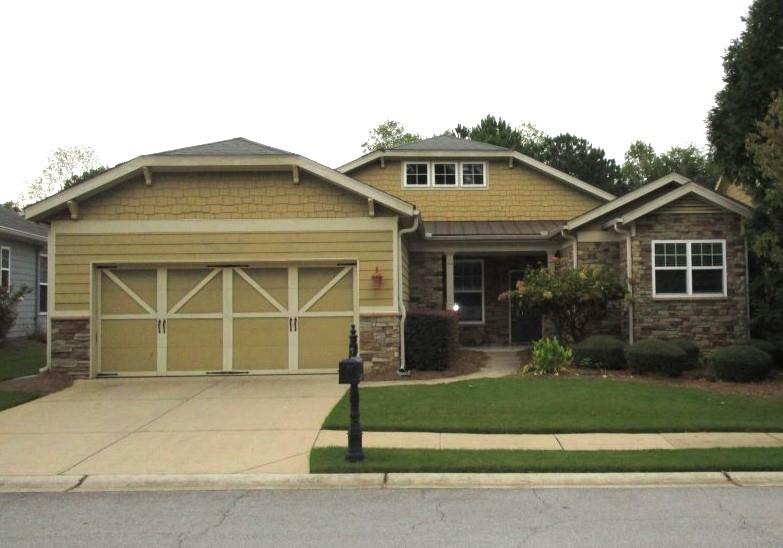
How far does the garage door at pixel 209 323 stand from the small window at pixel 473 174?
25.4ft

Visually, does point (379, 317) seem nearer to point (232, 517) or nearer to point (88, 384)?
point (88, 384)

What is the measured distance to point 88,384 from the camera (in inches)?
515

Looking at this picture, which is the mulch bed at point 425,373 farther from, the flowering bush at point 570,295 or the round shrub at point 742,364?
the round shrub at point 742,364

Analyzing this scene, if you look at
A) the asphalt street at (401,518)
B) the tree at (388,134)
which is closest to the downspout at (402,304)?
the asphalt street at (401,518)

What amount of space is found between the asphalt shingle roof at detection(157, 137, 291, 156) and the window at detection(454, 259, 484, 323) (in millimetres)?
7281

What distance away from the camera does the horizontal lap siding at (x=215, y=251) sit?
13633 mm

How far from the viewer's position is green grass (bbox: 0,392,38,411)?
36.1 ft

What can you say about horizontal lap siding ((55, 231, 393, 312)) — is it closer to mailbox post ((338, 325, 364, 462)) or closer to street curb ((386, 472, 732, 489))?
mailbox post ((338, 325, 364, 462))

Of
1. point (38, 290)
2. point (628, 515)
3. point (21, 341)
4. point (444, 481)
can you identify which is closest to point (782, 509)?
point (628, 515)

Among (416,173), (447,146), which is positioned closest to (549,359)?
(416,173)

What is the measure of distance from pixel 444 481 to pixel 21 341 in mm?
18351

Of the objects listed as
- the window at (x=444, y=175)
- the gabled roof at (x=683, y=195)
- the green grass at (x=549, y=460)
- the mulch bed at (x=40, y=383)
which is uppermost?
the window at (x=444, y=175)

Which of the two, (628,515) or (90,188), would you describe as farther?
(90,188)

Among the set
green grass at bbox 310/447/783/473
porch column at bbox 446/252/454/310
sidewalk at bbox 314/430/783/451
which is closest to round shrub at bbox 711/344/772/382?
sidewalk at bbox 314/430/783/451
